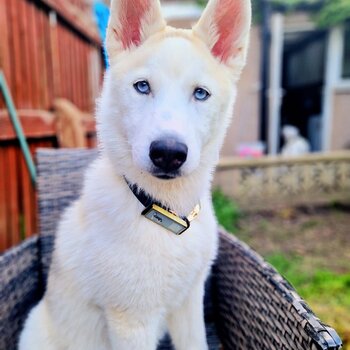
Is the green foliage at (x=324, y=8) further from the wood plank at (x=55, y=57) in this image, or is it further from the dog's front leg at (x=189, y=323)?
the dog's front leg at (x=189, y=323)

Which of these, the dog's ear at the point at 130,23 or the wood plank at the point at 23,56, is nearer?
the dog's ear at the point at 130,23

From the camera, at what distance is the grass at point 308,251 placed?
8.42 ft

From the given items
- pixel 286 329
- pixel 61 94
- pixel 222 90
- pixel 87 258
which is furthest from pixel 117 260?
pixel 61 94

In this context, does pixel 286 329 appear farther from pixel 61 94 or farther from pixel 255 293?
pixel 61 94

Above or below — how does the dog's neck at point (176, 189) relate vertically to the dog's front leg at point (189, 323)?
above

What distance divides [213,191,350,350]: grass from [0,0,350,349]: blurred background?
0.03 feet

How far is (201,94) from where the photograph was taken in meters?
1.27

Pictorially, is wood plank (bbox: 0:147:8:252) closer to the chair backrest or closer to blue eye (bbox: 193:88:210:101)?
the chair backrest

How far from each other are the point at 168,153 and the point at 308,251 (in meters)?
2.91

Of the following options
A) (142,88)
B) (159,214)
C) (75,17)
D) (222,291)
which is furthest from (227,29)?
(75,17)

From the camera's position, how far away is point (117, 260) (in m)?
1.25

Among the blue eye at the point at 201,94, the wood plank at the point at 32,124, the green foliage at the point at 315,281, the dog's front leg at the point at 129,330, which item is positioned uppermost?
the blue eye at the point at 201,94

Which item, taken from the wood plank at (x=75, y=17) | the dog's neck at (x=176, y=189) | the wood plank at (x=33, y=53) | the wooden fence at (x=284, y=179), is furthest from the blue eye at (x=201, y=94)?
the wooden fence at (x=284, y=179)

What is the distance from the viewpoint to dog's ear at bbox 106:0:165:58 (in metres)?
1.33
